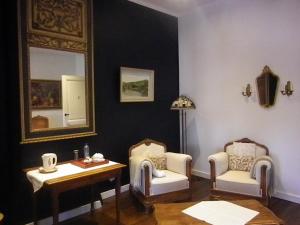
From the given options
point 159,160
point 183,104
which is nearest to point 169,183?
point 159,160

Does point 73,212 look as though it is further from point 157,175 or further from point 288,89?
point 288,89

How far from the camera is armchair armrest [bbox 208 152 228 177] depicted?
11.0ft

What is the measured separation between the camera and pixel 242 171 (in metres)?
3.46

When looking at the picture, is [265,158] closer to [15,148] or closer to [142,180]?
[142,180]

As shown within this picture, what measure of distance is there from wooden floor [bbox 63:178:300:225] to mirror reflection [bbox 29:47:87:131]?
3.73 ft

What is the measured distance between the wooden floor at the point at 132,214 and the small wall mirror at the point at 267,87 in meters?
1.37

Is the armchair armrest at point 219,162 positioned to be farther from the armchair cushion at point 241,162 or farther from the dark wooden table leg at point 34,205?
the dark wooden table leg at point 34,205

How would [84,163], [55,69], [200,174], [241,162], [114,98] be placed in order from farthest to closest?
[200,174]
[114,98]
[241,162]
[55,69]
[84,163]

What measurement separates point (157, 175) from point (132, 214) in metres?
0.57

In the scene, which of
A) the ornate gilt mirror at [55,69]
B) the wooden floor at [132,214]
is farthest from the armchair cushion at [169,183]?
the ornate gilt mirror at [55,69]

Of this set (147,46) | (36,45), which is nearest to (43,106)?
(36,45)

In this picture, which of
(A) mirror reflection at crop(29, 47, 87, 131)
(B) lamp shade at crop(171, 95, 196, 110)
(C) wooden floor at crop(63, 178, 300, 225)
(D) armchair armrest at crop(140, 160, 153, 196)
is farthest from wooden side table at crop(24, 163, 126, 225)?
(B) lamp shade at crop(171, 95, 196, 110)

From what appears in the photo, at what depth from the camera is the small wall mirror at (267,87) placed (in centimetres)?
342

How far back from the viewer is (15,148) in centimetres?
259
